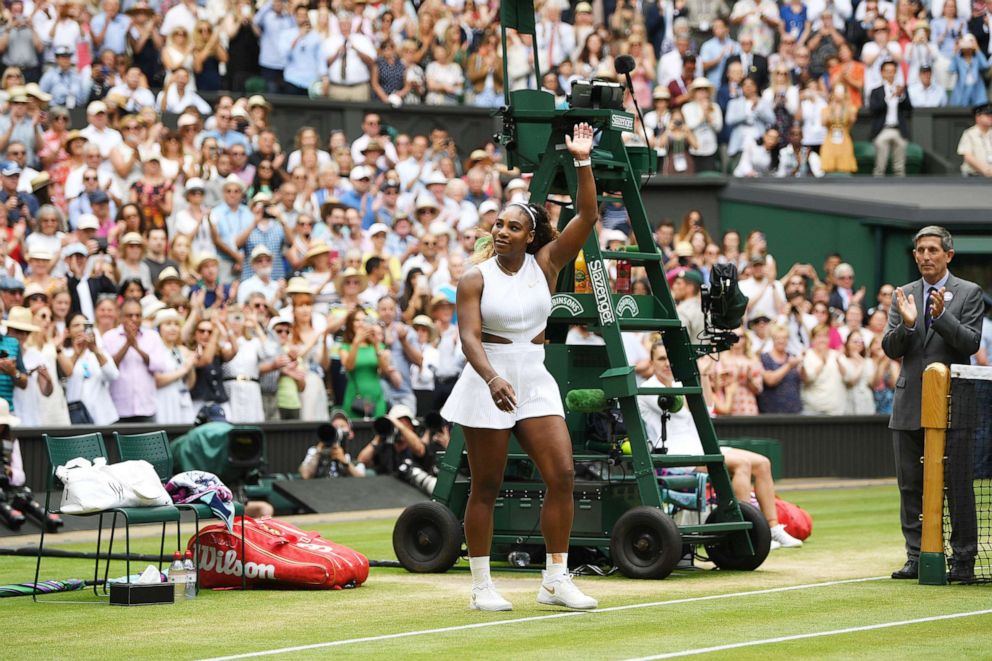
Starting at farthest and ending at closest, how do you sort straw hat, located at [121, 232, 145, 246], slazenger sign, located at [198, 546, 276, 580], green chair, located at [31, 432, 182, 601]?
1. straw hat, located at [121, 232, 145, 246]
2. slazenger sign, located at [198, 546, 276, 580]
3. green chair, located at [31, 432, 182, 601]

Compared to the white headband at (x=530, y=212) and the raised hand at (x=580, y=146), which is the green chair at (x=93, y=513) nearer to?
the white headband at (x=530, y=212)

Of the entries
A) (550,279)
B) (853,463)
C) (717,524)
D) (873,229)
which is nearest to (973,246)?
(873,229)

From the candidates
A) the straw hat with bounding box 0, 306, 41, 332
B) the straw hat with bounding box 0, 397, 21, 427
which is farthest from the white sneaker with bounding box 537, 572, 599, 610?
the straw hat with bounding box 0, 306, 41, 332

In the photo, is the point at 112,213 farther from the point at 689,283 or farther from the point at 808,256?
the point at 808,256

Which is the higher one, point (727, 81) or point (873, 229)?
point (727, 81)

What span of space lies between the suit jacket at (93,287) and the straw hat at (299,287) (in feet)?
6.05

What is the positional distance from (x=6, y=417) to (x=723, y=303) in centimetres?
652

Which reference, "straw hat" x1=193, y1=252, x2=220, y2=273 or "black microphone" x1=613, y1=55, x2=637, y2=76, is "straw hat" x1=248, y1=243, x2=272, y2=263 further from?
"black microphone" x1=613, y1=55, x2=637, y2=76

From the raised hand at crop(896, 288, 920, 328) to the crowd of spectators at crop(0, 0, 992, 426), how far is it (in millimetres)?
7738

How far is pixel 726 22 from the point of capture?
2938 centimetres

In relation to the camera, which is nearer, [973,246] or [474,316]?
[474,316]

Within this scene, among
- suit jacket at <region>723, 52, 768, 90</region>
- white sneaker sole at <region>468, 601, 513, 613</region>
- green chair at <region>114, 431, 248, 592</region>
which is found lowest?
white sneaker sole at <region>468, 601, 513, 613</region>

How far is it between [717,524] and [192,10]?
1450 centimetres

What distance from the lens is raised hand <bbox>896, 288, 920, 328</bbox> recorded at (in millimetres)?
10969
